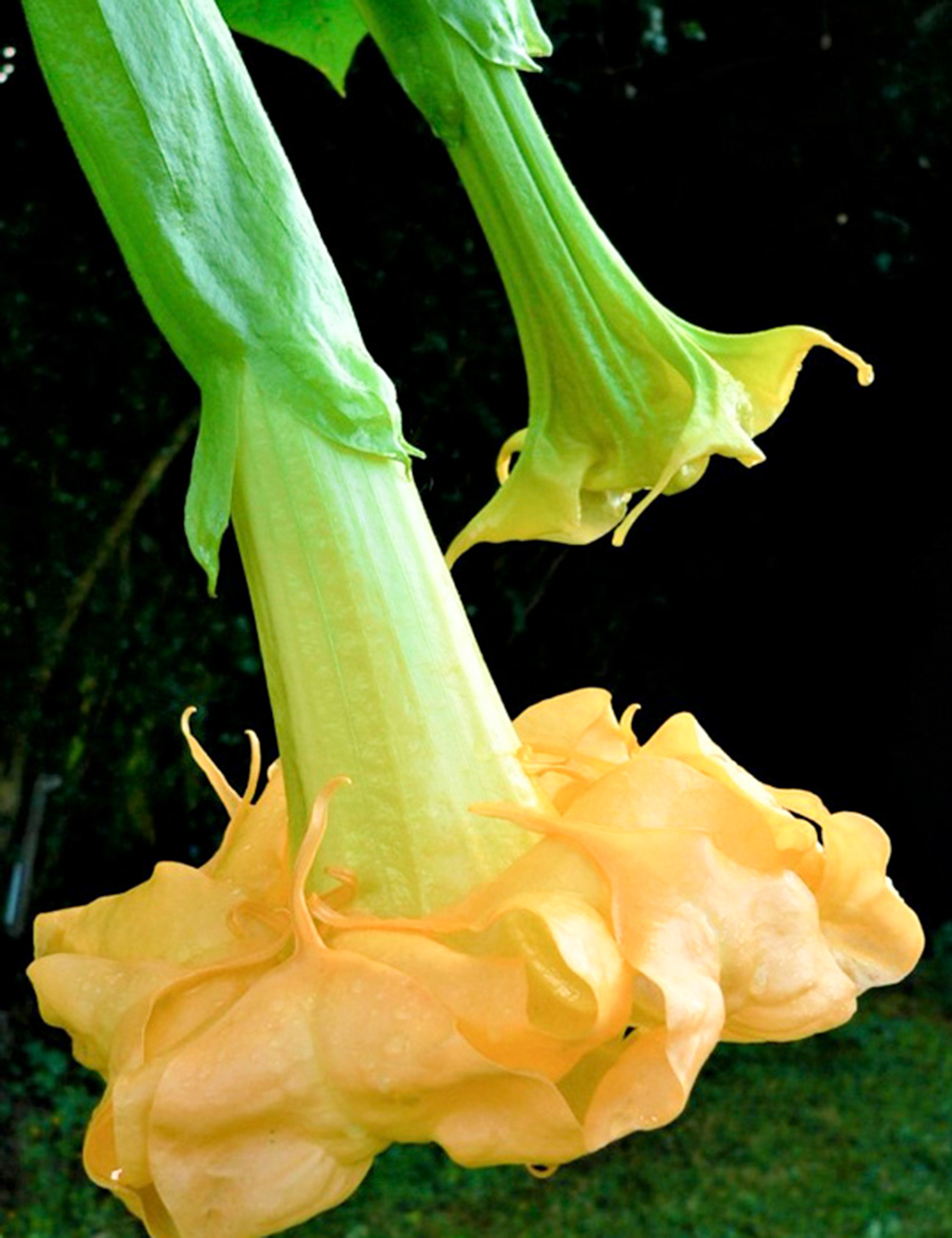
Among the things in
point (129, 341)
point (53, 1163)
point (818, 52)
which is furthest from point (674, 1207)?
point (818, 52)

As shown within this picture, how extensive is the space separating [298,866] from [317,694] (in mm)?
57

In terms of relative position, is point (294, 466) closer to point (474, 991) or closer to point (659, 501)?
point (474, 991)

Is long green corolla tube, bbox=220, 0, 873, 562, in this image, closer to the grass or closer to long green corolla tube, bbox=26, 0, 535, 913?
long green corolla tube, bbox=26, 0, 535, 913

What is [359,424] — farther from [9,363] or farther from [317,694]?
[9,363]

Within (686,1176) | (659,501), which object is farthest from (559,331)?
(686,1176)

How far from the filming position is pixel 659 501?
98.6 inches

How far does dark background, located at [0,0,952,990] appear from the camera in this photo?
2246 mm

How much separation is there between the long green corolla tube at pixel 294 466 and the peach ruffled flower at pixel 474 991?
0.02 metres

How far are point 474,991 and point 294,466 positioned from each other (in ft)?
0.50

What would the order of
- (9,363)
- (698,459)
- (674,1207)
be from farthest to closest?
(674,1207), (9,363), (698,459)

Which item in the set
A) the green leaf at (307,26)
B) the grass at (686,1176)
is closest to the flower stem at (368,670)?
the green leaf at (307,26)

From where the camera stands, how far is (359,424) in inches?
17.9

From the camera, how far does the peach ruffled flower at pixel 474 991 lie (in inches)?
14.5

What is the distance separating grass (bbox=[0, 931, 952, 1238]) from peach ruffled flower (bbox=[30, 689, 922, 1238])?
76.0 inches
